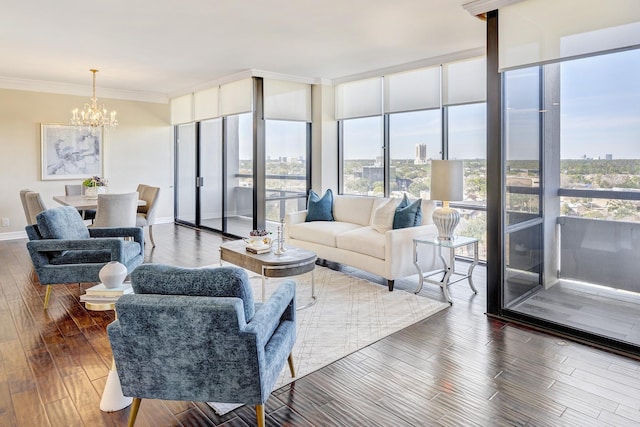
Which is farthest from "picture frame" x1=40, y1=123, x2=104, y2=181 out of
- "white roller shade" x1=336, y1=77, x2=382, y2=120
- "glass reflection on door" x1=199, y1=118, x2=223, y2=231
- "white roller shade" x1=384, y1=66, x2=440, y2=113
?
"white roller shade" x1=384, y1=66, x2=440, y2=113

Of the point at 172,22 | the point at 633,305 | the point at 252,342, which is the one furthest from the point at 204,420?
the point at 172,22

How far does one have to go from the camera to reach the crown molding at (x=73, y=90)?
6992mm

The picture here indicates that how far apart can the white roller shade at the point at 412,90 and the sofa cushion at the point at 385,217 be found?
1.70m

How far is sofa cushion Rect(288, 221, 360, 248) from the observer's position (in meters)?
5.08

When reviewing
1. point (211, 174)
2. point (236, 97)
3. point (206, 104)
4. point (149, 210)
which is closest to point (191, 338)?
point (149, 210)

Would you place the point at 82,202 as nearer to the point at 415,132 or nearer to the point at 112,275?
the point at 112,275

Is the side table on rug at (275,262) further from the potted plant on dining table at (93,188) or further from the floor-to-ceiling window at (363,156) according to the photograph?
the potted plant on dining table at (93,188)

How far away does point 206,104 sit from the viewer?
7527 millimetres

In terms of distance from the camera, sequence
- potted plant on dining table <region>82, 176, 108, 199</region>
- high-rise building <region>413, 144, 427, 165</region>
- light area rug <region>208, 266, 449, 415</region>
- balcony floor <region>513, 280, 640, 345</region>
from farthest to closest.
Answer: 1. potted plant on dining table <region>82, 176, 108, 199</region>
2. high-rise building <region>413, 144, 427, 165</region>
3. balcony floor <region>513, 280, 640, 345</region>
4. light area rug <region>208, 266, 449, 415</region>

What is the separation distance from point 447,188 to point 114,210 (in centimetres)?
411

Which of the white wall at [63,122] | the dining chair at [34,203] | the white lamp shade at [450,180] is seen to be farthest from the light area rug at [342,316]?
the white wall at [63,122]

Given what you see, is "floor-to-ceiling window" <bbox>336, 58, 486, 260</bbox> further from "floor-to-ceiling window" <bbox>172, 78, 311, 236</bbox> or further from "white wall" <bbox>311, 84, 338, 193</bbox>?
"floor-to-ceiling window" <bbox>172, 78, 311, 236</bbox>

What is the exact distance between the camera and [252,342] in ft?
5.97

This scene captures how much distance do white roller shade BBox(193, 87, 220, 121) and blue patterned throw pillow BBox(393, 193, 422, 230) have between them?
406 cm
